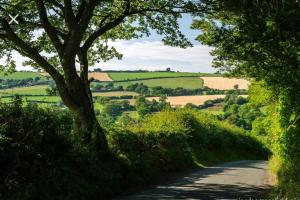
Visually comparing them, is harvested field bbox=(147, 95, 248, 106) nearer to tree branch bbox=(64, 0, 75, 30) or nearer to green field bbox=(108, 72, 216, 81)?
green field bbox=(108, 72, 216, 81)

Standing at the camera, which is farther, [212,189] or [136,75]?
[136,75]

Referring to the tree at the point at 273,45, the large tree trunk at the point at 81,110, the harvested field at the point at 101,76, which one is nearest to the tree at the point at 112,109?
the tree at the point at 273,45

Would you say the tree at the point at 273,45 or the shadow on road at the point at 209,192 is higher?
the tree at the point at 273,45

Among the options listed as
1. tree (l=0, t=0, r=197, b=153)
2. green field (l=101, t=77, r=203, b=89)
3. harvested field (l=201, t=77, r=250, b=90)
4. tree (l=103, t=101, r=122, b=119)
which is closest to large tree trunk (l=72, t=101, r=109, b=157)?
tree (l=0, t=0, r=197, b=153)

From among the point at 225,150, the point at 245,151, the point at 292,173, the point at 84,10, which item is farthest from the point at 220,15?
the point at 245,151

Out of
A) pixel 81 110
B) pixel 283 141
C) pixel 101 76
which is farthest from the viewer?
pixel 101 76

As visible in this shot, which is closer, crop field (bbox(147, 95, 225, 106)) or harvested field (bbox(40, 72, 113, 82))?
crop field (bbox(147, 95, 225, 106))

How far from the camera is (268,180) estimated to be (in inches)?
1016

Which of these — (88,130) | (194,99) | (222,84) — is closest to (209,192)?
(88,130)

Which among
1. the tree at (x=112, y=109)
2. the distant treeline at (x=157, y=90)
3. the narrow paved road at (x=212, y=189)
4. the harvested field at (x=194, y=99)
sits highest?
the distant treeline at (x=157, y=90)

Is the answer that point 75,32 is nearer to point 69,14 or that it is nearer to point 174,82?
point 69,14

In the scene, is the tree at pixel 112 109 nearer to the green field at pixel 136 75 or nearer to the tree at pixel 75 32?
the tree at pixel 75 32

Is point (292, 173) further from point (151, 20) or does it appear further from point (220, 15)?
point (151, 20)

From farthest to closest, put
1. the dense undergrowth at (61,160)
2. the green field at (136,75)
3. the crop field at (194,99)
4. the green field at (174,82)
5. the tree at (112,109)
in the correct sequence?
the green field at (136,75)
the green field at (174,82)
the crop field at (194,99)
the tree at (112,109)
the dense undergrowth at (61,160)
